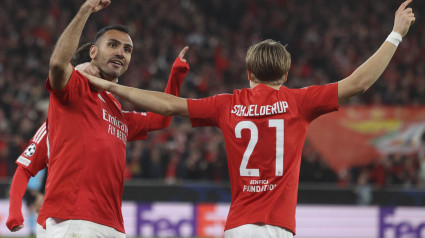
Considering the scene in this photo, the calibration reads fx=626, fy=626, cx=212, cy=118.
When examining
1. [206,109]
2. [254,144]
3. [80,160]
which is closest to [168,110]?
[206,109]

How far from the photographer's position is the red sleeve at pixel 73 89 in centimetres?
392

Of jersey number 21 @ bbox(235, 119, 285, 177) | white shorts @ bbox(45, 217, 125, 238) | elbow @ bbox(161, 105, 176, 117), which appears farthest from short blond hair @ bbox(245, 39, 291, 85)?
white shorts @ bbox(45, 217, 125, 238)

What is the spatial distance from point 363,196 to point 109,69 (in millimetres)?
9109

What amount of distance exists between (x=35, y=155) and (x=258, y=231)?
2.14 m

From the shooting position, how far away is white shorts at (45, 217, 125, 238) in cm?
396

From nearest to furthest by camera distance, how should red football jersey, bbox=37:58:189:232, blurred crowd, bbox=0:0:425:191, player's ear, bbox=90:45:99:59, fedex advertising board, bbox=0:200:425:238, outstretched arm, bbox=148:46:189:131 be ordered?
red football jersey, bbox=37:58:189:232, player's ear, bbox=90:45:99:59, outstretched arm, bbox=148:46:189:131, fedex advertising board, bbox=0:200:425:238, blurred crowd, bbox=0:0:425:191

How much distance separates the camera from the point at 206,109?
395 centimetres

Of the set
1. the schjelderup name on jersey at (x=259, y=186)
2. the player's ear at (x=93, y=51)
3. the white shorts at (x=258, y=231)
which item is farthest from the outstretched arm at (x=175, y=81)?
the white shorts at (x=258, y=231)

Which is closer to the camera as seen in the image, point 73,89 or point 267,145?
point 267,145

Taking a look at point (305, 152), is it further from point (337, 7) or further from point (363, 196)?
point (337, 7)

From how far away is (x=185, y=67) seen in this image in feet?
15.7

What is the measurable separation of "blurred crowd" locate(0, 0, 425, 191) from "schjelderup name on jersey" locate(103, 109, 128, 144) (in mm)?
8913

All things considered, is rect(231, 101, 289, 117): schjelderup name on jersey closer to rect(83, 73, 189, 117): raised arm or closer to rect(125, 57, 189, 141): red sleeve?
rect(83, 73, 189, 117): raised arm

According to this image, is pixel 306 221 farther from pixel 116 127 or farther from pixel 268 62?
pixel 268 62
